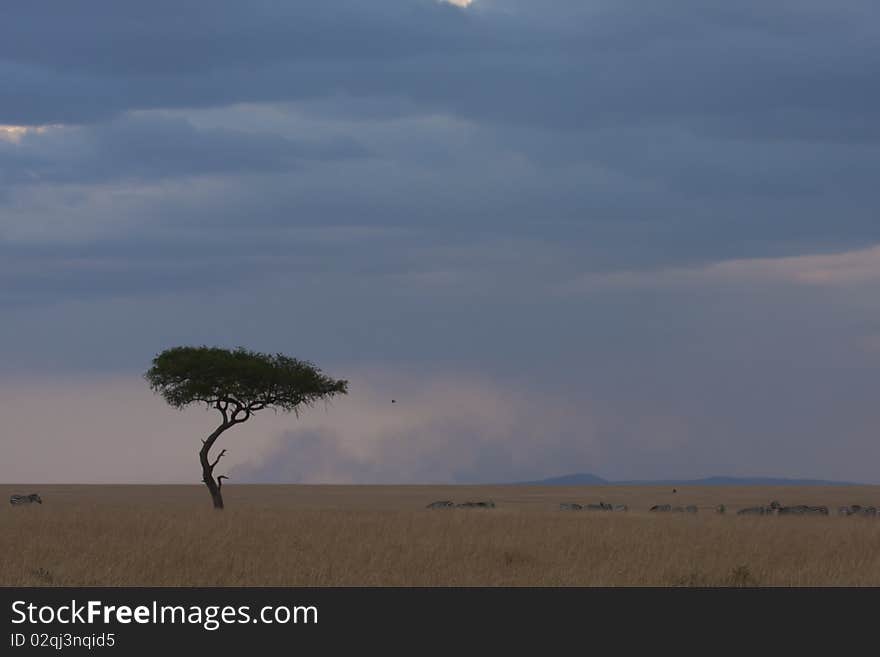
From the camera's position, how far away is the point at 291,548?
29188 mm

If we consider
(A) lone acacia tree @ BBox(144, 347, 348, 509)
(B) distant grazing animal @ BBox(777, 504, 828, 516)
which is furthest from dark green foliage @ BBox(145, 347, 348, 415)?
(B) distant grazing animal @ BBox(777, 504, 828, 516)

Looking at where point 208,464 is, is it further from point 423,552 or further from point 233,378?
point 423,552

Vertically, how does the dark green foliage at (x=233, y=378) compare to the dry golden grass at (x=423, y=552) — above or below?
above

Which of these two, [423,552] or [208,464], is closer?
[423,552]

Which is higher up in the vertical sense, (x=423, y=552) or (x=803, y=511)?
(x=803, y=511)

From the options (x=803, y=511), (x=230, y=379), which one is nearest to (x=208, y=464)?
(x=230, y=379)

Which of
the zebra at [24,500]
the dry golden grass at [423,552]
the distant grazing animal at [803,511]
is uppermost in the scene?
the zebra at [24,500]

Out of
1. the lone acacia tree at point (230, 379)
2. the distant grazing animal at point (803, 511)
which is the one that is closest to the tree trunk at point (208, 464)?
the lone acacia tree at point (230, 379)

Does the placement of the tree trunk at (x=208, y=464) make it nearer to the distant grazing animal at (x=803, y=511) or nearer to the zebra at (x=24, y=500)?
the zebra at (x=24, y=500)

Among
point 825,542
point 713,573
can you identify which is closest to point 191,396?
point 825,542
